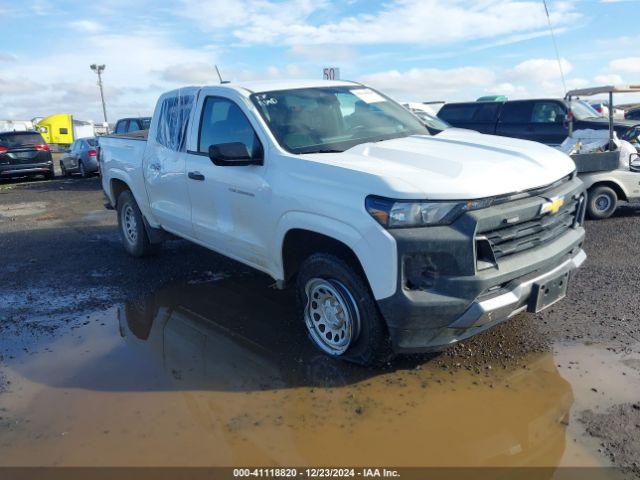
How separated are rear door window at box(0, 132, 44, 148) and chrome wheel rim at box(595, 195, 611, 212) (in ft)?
58.5

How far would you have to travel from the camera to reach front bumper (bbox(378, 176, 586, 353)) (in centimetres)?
315

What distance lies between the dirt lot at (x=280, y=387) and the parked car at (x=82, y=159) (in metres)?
14.2

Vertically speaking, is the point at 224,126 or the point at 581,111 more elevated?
the point at 581,111

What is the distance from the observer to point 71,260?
23.5 ft

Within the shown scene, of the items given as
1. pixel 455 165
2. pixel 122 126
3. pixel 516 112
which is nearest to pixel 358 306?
pixel 455 165

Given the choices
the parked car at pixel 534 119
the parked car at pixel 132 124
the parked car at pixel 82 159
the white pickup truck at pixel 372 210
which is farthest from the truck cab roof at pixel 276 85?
the parked car at pixel 82 159

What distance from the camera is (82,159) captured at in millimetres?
19000

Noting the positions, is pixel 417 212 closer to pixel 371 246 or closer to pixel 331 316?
pixel 371 246

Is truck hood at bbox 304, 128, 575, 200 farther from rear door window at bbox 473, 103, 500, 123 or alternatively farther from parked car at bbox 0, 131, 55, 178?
parked car at bbox 0, 131, 55, 178

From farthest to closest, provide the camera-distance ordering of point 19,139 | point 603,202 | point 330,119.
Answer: point 19,139 → point 603,202 → point 330,119

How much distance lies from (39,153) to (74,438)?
18270 mm

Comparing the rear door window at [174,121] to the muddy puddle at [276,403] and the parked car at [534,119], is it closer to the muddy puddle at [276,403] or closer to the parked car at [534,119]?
the muddy puddle at [276,403]

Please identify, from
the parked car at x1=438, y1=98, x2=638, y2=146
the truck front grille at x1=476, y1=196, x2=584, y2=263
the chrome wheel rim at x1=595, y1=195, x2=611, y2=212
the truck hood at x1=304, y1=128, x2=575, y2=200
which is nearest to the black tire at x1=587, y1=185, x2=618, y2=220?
the chrome wheel rim at x1=595, y1=195, x2=611, y2=212

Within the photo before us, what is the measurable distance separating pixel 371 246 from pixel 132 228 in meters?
4.63
